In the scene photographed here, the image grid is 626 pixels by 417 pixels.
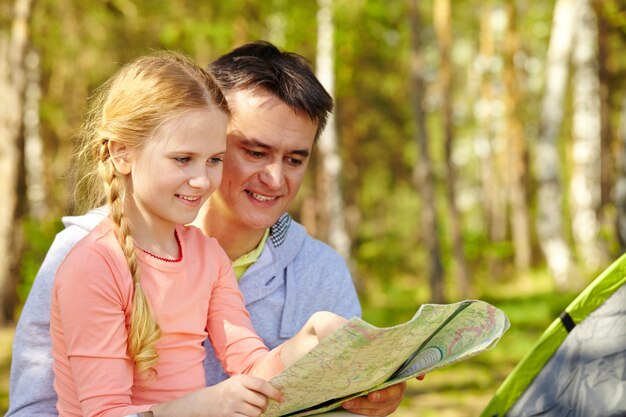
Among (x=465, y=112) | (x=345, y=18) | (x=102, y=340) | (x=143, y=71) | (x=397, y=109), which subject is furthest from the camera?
(x=465, y=112)

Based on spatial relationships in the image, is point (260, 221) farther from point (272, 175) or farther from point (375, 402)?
point (375, 402)

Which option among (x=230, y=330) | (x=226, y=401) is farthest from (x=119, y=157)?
(x=226, y=401)

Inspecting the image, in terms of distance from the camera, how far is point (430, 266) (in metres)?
12.7

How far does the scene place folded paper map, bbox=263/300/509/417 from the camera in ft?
6.34

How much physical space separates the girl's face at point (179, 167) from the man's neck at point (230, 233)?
1.90ft

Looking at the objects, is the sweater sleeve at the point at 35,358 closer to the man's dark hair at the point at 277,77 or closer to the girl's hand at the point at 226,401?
the girl's hand at the point at 226,401

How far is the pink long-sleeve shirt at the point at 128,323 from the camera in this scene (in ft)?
6.61

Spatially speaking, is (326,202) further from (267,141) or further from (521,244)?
(267,141)

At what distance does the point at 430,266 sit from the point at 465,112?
23.0 meters

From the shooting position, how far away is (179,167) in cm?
214

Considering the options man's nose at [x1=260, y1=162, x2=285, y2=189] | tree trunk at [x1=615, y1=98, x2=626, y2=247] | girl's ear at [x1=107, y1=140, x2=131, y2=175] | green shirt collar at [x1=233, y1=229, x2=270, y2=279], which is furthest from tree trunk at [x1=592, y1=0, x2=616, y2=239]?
girl's ear at [x1=107, y1=140, x2=131, y2=175]

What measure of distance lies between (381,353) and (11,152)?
357 inches

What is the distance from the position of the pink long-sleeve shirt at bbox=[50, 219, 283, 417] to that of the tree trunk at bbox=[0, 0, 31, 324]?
8489 millimetres

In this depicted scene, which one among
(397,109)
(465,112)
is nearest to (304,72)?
(397,109)
